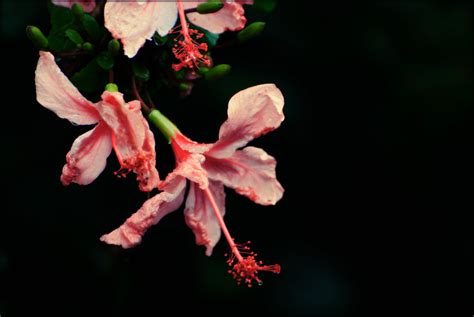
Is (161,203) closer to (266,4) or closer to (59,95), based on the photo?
(59,95)

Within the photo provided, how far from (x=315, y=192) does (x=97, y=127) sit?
5.40ft

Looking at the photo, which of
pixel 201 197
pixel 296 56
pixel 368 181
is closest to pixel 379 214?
pixel 368 181

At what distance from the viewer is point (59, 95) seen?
1.60 meters

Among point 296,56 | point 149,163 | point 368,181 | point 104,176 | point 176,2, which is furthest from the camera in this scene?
point 368,181

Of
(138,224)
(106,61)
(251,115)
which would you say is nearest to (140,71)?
(106,61)

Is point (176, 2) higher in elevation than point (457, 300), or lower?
higher

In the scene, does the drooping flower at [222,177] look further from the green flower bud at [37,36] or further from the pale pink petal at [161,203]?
the green flower bud at [37,36]

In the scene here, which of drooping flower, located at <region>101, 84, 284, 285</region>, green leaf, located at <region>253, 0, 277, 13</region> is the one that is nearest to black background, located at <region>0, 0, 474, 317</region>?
green leaf, located at <region>253, 0, 277, 13</region>

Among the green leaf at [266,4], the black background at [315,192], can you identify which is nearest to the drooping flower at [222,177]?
the green leaf at [266,4]

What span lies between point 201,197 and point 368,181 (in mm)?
1485

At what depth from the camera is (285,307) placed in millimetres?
3188

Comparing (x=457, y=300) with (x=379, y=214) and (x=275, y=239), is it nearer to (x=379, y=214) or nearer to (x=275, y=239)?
(x=379, y=214)

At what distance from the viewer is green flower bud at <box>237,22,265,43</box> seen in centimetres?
180

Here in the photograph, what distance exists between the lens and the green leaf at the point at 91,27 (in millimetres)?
1720
